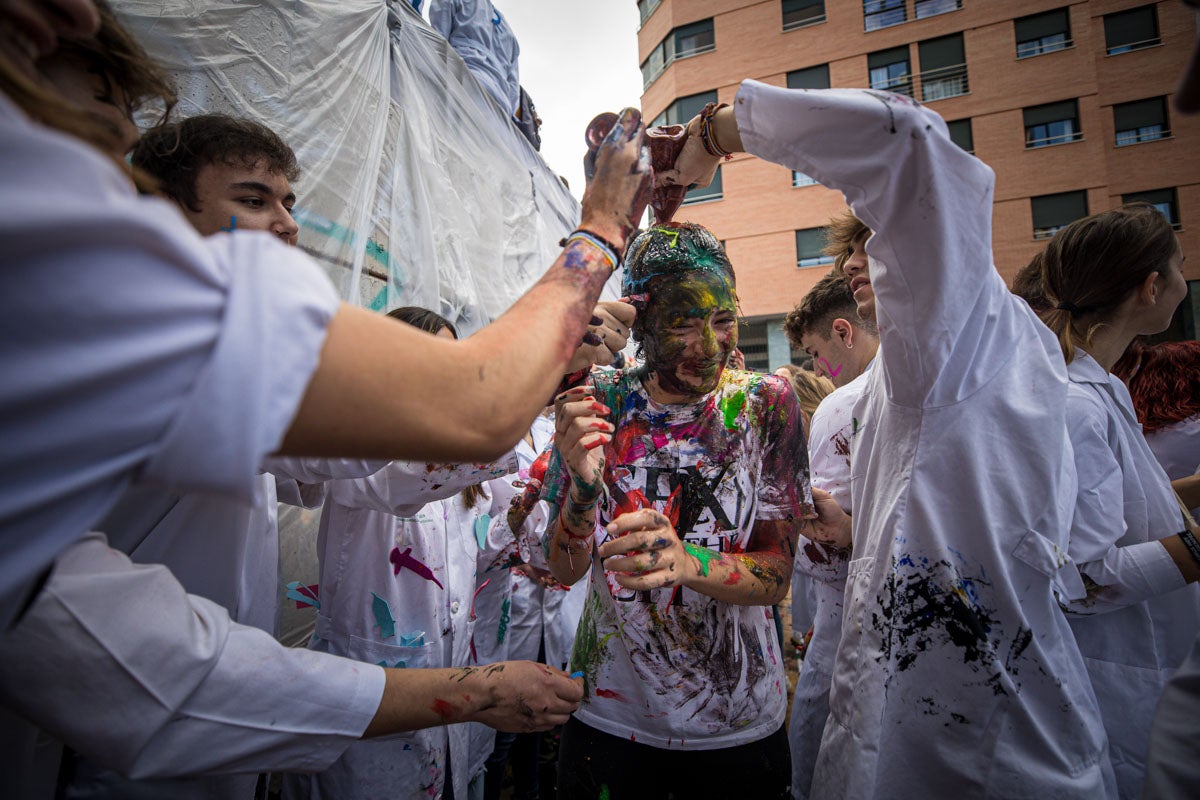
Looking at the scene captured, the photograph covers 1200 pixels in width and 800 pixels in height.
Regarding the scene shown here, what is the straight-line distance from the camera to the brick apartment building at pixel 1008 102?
17.7m

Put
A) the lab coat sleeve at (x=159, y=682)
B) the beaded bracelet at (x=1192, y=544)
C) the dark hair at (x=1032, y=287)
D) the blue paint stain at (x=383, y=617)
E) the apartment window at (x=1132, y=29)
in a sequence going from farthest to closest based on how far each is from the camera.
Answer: the apartment window at (x=1132, y=29) → the dark hair at (x=1032, y=287) → the blue paint stain at (x=383, y=617) → the beaded bracelet at (x=1192, y=544) → the lab coat sleeve at (x=159, y=682)

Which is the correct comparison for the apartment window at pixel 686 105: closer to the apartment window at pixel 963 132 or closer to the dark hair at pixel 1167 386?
the apartment window at pixel 963 132

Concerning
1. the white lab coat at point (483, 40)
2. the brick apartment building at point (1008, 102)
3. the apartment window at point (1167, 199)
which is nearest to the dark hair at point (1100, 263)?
the white lab coat at point (483, 40)

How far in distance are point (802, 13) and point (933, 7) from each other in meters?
4.33

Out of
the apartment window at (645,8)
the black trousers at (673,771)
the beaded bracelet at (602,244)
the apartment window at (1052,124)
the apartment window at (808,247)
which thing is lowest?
the black trousers at (673,771)

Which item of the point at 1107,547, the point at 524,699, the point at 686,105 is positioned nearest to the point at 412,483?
the point at 524,699

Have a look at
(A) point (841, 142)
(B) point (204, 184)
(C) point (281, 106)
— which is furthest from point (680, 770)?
(C) point (281, 106)

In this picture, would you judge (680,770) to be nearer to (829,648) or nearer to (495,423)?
(829,648)

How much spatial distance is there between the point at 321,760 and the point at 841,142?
5.91 feet

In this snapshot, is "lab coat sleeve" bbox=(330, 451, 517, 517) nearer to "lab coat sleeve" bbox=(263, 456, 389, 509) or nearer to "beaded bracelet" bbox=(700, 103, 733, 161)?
"lab coat sleeve" bbox=(263, 456, 389, 509)

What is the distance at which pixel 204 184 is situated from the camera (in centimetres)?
187

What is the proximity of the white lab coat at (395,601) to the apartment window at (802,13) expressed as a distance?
24109 millimetres

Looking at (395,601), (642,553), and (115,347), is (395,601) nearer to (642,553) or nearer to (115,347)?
(642,553)

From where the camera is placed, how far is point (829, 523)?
7.49 feet
